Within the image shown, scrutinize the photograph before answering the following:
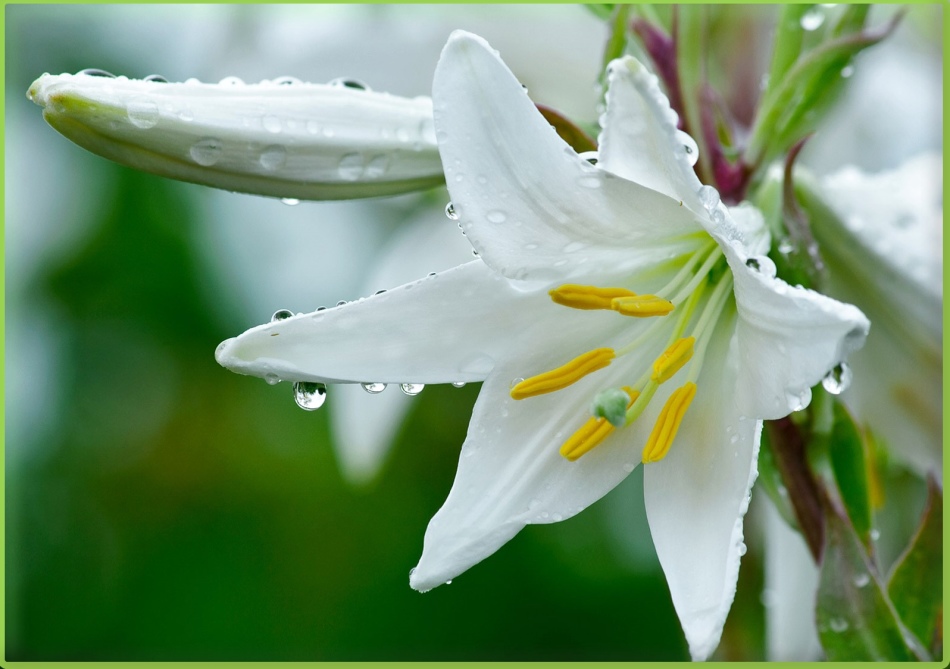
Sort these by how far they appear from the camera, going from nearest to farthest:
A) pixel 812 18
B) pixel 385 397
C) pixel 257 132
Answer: pixel 257 132 → pixel 812 18 → pixel 385 397

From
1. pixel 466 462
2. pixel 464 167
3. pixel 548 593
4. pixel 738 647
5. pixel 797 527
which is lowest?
pixel 548 593

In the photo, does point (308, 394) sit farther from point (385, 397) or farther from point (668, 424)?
point (385, 397)

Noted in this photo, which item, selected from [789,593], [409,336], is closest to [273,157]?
[409,336]

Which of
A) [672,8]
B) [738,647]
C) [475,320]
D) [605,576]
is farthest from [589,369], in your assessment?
[605,576]

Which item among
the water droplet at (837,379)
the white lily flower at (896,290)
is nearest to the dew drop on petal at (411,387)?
the water droplet at (837,379)

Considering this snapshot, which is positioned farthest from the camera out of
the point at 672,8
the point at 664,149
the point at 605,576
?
the point at 605,576

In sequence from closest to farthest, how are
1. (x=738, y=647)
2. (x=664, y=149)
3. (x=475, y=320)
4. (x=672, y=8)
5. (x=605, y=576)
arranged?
(x=664, y=149)
(x=475, y=320)
(x=672, y=8)
(x=738, y=647)
(x=605, y=576)

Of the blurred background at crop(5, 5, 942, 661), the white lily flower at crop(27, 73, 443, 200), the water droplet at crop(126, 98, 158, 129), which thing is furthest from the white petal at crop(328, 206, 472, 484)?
the water droplet at crop(126, 98, 158, 129)

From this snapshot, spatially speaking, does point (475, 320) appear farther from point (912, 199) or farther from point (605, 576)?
point (605, 576)
